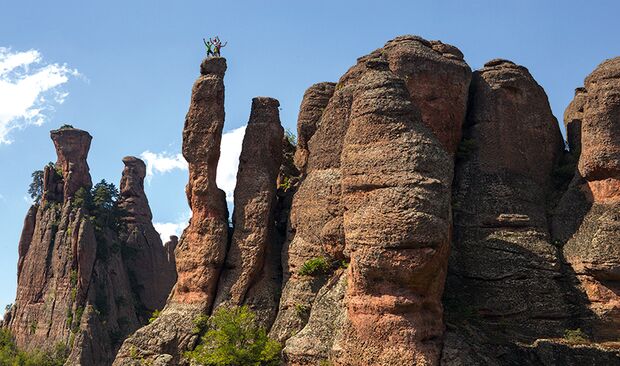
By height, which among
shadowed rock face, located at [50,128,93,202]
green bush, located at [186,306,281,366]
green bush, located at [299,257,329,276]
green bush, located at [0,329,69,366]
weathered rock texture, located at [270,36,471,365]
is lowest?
green bush, located at [186,306,281,366]

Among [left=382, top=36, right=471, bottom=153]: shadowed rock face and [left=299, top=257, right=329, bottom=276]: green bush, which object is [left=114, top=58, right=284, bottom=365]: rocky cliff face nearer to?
[left=299, top=257, right=329, bottom=276]: green bush

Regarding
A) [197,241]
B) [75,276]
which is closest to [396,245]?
[197,241]

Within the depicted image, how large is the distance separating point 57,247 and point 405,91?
5097 centimetres

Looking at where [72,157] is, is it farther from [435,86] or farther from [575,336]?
[575,336]

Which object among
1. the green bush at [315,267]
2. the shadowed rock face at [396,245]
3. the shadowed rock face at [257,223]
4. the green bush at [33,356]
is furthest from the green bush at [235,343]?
the green bush at [33,356]

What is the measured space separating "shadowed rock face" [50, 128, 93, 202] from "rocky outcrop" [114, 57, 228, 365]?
39.2 m

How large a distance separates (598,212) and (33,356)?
164ft

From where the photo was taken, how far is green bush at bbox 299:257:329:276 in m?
31.9

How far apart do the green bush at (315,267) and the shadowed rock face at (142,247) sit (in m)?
46.1

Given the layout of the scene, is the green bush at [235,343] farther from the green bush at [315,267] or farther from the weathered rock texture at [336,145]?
the green bush at [315,267]

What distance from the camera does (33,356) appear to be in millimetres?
62406

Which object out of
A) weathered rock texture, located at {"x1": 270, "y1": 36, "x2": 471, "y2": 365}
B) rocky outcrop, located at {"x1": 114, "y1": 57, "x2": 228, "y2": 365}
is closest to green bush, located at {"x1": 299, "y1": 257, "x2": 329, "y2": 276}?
weathered rock texture, located at {"x1": 270, "y1": 36, "x2": 471, "y2": 365}

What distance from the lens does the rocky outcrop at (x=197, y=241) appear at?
32719mm

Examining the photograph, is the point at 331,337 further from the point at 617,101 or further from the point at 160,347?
the point at 617,101
